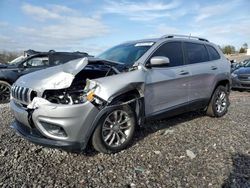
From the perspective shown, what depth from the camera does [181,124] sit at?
6.14 metres

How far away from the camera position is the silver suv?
3912 millimetres

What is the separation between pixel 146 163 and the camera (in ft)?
13.7

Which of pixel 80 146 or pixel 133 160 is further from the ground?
pixel 80 146

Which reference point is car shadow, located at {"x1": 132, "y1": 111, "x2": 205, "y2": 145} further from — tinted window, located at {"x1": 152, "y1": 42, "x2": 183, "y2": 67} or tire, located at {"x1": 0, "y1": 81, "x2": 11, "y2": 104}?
tire, located at {"x1": 0, "y1": 81, "x2": 11, "y2": 104}

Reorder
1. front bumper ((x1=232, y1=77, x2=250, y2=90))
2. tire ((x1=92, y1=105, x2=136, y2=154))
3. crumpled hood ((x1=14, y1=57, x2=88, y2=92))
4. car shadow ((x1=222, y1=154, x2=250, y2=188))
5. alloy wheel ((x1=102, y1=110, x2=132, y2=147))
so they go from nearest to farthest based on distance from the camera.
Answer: car shadow ((x1=222, y1=154, x2=250, y2=188)), crumpled hood ((x1=14, y1=57, x2=88, y2=92)), tire ((x1=92, y1=105, x2=136, y2=154)), alloy wheel ((x1=102, y1=110, x2=132, y2=147)), front bumper ((x1=232, y1=77, x2=250, y2=90))

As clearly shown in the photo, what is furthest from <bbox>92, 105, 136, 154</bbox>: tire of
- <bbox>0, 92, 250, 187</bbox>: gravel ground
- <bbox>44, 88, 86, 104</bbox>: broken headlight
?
<bbox>44, 88, 86, 104</bbox>: broken headlight

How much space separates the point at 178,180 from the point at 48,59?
7723 millimetres

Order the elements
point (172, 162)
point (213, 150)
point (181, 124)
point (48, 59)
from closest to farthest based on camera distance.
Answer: point (172, 162) → point (213, 150) → point (181, 124) → point (48, 59)

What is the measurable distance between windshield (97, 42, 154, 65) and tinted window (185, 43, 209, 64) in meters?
1.05

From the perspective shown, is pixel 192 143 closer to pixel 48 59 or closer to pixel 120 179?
pixel 120 179

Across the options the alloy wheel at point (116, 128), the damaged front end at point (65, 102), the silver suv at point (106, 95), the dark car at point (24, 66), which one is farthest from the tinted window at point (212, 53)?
the dark car at point (24, 66)

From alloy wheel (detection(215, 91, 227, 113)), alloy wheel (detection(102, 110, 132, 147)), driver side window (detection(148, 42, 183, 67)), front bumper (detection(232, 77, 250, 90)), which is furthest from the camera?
front bumper (detection(232, 77, 250, 90))

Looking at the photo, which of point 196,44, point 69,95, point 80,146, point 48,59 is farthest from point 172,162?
point 48,59

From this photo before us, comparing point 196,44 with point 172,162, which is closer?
point 172,162
